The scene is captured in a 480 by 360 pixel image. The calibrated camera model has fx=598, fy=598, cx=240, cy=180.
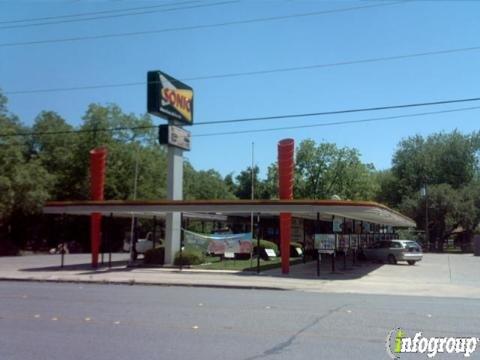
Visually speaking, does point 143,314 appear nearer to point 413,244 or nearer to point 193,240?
point 193,240

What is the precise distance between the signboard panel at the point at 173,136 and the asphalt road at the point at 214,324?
14.8 m

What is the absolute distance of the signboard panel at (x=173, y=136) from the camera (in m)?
31.5

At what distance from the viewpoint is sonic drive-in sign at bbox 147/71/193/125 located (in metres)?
30.1

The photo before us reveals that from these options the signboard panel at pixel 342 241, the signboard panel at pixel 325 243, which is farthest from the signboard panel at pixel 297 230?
the signboard panel at pixel 325 243

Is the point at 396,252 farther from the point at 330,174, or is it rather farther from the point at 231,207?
the point at 330,174

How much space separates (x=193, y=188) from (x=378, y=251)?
48.3 m

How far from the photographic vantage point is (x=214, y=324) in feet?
37.1

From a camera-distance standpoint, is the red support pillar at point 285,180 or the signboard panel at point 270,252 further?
the signboard panel at point 270,252

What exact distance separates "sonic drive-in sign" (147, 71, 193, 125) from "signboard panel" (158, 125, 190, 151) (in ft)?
1.76

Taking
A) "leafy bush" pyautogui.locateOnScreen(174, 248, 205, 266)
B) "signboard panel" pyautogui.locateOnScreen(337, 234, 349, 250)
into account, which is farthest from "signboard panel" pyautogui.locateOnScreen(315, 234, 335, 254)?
"leafy bush" pyautogui.locateOnScreen(174, 248, 205, 266)

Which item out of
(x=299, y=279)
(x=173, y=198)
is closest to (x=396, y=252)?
(x=299, y=279)

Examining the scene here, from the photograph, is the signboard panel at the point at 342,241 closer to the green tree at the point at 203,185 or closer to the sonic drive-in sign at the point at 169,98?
the sonic drive-in sign at the point at 169,98

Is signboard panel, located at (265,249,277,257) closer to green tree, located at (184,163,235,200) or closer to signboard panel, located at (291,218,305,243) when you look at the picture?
signboard panel, located at (291,218,305,243)

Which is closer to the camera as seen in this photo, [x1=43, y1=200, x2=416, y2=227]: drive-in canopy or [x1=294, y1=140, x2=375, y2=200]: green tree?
[x1=43, y1=200, x2=416, y2=227]: drive-in canopy
